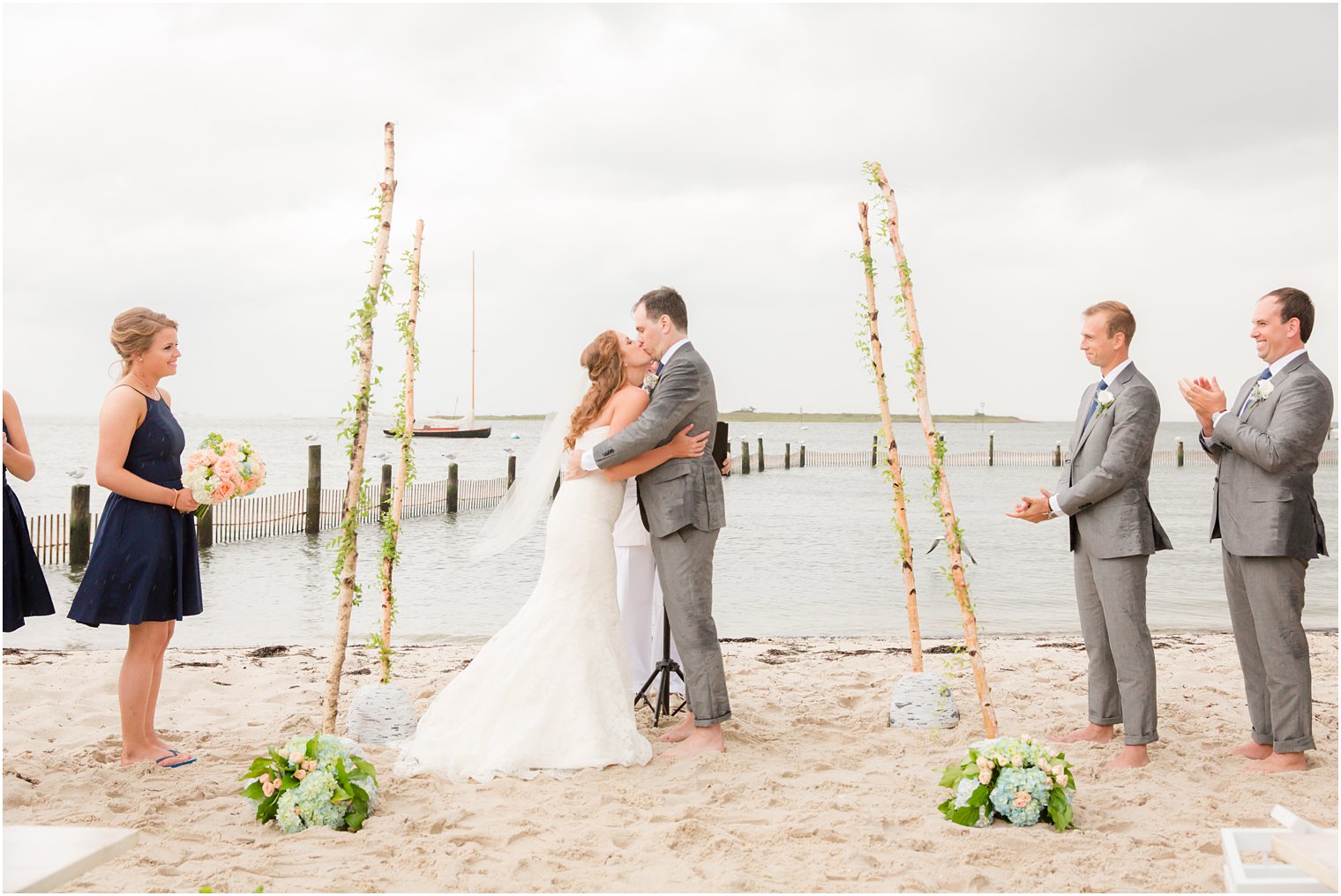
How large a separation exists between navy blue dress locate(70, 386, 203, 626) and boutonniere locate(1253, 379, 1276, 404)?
4.79 m

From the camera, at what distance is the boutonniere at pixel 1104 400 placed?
487 cm

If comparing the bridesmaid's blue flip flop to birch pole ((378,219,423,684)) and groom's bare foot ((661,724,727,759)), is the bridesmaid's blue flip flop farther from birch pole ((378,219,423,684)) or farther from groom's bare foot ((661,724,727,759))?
groom's bare foot ((661,724,727,759))

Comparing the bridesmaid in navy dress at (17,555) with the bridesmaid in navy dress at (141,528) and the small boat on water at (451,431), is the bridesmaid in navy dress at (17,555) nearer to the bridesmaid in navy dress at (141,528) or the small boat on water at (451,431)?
the bridesmaid in navy dress at (141,528)

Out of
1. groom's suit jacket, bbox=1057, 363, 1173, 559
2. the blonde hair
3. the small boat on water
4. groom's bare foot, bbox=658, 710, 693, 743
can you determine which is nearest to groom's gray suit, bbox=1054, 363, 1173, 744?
groom's suit jacket, bbox=1057, 363, 1173, 559

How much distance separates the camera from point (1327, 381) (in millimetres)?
4598

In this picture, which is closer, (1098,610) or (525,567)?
(1098,610)

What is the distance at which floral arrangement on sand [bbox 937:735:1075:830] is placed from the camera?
3936mm

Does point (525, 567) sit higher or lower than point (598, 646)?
lower

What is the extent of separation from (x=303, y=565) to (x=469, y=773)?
12.2 metres

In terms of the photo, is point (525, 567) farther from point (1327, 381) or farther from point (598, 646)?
point (1327, 381)

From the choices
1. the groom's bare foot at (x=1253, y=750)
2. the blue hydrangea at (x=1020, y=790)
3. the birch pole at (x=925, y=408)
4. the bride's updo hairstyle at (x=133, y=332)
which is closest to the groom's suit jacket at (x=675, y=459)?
the birch pole at (x=925, y=408)

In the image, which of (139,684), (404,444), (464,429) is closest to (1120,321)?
(404,444)

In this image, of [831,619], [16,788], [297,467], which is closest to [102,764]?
[16,788]

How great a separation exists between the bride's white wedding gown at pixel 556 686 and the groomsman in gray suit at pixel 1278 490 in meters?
2.86
